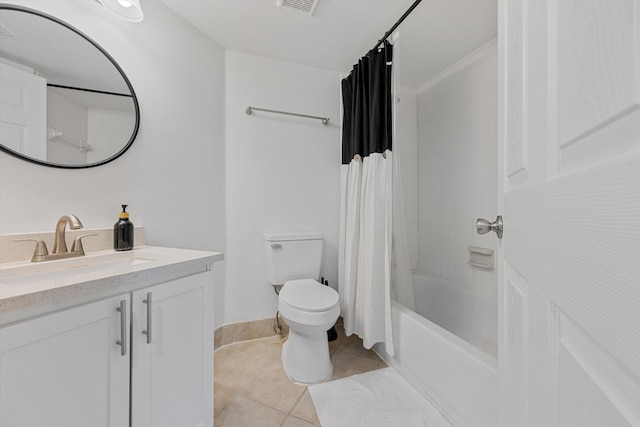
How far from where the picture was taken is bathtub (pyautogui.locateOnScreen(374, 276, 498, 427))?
1048 millimetres

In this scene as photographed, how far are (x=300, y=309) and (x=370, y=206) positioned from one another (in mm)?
773

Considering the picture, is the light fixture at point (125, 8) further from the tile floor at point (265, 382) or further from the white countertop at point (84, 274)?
the tile floor at point (265, 382)

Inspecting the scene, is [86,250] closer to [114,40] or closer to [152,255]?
[152,255]


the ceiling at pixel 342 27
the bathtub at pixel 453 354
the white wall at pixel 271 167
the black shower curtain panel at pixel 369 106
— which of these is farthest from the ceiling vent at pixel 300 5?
the bathtub at pixel 453 354

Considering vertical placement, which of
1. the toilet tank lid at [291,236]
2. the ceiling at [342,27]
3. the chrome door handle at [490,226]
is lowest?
the toilet tank lid at [291,236]

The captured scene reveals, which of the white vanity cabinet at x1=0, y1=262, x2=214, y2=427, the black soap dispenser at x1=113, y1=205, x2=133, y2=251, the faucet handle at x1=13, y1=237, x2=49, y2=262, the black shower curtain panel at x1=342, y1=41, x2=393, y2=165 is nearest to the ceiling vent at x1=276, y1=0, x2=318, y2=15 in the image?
the black shower curtain panel at x1=342, y1=41, x2=393, y2=165

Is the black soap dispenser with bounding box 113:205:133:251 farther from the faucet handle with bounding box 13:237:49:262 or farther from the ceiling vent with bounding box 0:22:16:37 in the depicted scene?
the ceiling vent with bounding box 0:22:16:37

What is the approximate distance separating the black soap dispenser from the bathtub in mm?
1522

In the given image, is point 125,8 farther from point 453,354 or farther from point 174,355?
point 453,354

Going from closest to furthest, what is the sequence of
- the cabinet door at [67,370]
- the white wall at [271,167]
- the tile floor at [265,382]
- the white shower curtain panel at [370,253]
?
the cabinet door at [67,370]
the tile floor at [265,382]
the white shower curtain panel at [370,253]
the white wall at [271,167]

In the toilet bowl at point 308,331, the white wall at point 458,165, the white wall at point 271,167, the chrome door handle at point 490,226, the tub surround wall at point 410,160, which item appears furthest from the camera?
the tub surround wall at point 410,160

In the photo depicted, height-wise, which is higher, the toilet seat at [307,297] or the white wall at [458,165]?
the white wall at [458,165]

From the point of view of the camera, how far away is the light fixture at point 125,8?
1.17 meters

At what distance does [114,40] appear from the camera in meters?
1.30
